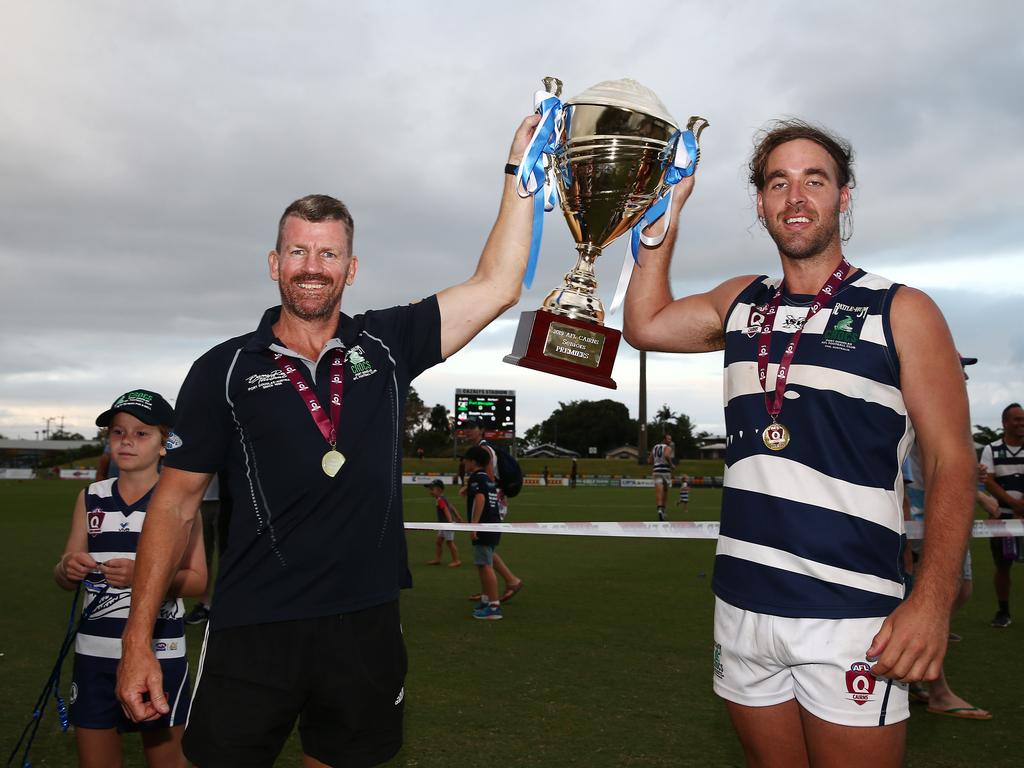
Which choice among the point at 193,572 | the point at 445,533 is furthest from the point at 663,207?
the point at 445,533

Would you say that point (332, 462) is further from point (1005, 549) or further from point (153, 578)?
point (1005, 549)

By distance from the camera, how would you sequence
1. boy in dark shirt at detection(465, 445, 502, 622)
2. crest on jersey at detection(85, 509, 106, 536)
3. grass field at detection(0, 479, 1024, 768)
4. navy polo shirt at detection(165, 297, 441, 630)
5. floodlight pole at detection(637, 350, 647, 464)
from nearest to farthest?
navy polo shirt at detection(165, 297, 441, 630) → crest on jersey at detection(85, 509, 106, 536) → grass field at detection(0, 479, 1024, 768) → boy in dark shirt at detection(465, 445, 502, 622) → floodlight pole at detection(637, 350, 647, 464)

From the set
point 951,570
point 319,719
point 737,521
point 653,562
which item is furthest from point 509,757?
point 653,562

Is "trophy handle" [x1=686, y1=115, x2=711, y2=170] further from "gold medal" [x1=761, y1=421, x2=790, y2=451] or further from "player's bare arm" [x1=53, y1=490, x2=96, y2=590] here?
"player's bare arm" [x1=53, y1=490, x2=96, y2=590]

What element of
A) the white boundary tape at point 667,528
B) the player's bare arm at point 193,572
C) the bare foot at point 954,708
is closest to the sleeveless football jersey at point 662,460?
the white boundary tape at point 667,528

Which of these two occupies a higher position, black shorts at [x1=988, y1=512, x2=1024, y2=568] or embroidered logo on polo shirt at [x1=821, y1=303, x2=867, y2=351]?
embroidered logo on polo shirt at [x1=821, y1=303, x2=867, y2=351]

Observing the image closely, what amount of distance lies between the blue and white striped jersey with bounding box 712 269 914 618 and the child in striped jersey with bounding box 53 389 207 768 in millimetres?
2156

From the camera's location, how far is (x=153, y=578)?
2.63 metres

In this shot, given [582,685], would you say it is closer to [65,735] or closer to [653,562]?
[65,735]

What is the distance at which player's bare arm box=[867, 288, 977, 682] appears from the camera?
2209mm

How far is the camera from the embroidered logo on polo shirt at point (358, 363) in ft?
9.02

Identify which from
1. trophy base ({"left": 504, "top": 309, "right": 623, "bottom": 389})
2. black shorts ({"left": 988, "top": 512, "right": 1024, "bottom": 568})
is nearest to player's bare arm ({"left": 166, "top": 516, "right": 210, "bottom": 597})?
trophy base ({"left": 504, "top": 309, "right": 623, "bottom": 389})

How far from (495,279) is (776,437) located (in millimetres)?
1065

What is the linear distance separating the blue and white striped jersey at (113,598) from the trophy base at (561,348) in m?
1.82
